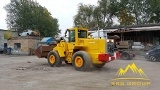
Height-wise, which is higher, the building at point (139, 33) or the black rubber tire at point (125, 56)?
the building at point (139, 33)

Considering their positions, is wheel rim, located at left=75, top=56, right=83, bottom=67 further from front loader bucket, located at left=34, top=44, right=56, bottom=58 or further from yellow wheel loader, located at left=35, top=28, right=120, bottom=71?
front loader bucket, located at left=34, top=44, right=56, bottom=58

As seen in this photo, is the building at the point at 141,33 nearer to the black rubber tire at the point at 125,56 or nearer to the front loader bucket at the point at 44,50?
the black rubber tire at the point at 125,56

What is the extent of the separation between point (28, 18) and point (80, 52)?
4376cm

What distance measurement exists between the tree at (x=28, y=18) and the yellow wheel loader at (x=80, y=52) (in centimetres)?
3969

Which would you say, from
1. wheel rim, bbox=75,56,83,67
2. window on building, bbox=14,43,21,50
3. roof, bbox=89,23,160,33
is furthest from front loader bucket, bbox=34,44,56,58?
window on building, bbox=14,43,21,50

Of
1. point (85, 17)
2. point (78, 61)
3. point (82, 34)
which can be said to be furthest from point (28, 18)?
point (78, 61)

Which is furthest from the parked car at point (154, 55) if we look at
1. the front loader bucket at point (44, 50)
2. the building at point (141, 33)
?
the front loader bucket at point (44, 50)

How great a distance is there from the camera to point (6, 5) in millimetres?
65062

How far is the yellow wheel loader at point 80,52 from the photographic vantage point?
15.1m

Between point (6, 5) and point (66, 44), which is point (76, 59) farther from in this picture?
point (6, 5)

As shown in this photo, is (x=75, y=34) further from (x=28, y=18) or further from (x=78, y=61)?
(x=28, y=18)

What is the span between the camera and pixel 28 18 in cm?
5712

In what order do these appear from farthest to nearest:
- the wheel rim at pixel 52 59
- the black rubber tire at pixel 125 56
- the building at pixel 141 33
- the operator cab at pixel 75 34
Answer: the building at pixel 141 33 → the black rubber tire at pixel 125 56 → the wheel rim at pixel 52 59 → the operator cab at pixel 75 34

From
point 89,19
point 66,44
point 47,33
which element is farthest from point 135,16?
Answer: point 66,44
